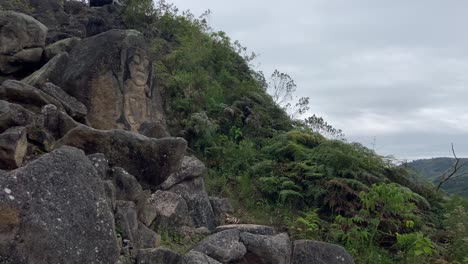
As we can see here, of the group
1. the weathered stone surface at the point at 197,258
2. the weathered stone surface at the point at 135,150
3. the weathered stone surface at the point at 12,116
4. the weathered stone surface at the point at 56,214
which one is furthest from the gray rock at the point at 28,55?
the weathered stone surface at the point at 197,258

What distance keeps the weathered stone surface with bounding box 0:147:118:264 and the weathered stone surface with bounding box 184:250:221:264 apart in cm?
99

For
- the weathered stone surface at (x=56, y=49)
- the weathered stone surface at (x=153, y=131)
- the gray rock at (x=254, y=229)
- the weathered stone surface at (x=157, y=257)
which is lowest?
the weathered stone surface at (x=157, y=257)

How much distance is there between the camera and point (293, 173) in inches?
447

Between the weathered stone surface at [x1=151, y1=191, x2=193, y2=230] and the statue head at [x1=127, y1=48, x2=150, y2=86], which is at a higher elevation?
the statue head at [x1=127, y1=48, x2=150, y2=86]

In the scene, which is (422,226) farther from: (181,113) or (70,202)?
(70,202)

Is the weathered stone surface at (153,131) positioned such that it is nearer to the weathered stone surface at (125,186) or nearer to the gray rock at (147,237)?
the weathered stone surface at (125,186)

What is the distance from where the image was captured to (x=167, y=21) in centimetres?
1864

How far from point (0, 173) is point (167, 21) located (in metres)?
14.4

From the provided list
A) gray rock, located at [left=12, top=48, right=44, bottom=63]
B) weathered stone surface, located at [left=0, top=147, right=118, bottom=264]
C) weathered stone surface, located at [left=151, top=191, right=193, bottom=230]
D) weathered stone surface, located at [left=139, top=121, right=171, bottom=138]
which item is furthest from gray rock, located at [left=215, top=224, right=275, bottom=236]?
gray rock, located at [left=12, top=48, right=44, bottom=63]

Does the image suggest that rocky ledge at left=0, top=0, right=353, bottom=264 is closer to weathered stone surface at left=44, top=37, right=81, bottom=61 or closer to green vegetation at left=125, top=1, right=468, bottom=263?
weathered stone surface at left=44, top=37, right=81, bottom=61

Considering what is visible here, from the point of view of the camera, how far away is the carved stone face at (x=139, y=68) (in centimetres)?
1059

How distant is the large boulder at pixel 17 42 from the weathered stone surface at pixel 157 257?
739 cm

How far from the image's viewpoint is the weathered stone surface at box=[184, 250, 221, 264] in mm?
5875

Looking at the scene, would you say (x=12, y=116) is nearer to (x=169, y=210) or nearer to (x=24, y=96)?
(x=24, y=96)
